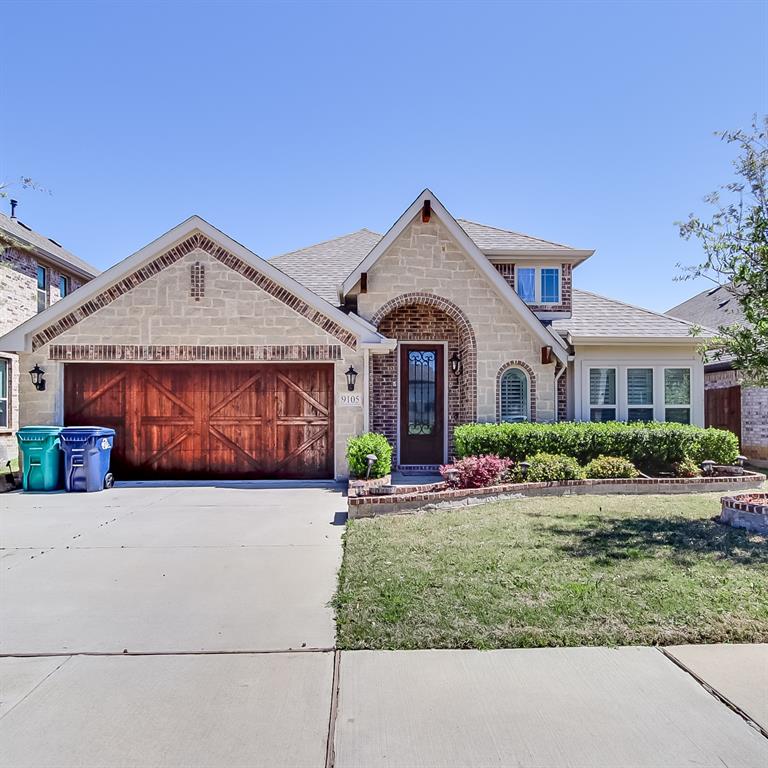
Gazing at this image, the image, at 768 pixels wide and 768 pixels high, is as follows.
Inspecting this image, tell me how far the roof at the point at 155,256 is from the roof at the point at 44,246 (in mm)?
6724

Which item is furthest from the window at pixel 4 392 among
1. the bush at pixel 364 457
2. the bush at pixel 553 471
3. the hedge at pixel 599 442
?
the bush at pixel 553 471

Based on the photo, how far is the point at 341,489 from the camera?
10.9 metres

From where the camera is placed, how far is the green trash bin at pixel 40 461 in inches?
415

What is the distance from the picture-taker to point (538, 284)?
14.1 m

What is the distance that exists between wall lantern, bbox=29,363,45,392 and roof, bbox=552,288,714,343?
37.2 feet

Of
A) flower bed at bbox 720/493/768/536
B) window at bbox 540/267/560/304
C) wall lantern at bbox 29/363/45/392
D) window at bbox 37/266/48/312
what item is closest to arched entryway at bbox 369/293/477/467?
window at bbox 540/267/560/304

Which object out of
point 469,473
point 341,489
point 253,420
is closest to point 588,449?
point 469,473

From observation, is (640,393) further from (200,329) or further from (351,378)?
(200,329)

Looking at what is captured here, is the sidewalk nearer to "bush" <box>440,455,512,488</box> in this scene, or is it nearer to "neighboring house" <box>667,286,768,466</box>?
"bush" <box>440,455,512,488</box>

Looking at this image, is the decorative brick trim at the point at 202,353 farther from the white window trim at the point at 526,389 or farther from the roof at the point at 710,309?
the roof at the point at 710,309

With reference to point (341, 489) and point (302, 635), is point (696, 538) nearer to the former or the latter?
point (302, 635)

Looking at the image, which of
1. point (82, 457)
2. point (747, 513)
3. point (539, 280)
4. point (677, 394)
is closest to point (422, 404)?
point (539, 280)

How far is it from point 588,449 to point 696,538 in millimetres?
4519

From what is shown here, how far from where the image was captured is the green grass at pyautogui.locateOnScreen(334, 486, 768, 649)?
407 cm
